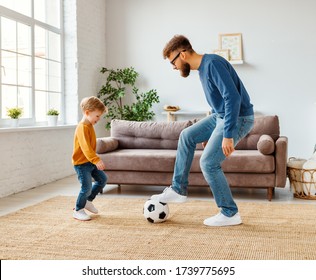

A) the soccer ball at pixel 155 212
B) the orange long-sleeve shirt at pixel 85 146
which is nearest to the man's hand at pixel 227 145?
the soccer ball at pixel 155 212

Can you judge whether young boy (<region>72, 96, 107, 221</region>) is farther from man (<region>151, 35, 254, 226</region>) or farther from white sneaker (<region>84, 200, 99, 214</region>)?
man (<region>151, 35, 254, 226</region>)

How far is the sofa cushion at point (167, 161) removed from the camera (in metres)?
4.36

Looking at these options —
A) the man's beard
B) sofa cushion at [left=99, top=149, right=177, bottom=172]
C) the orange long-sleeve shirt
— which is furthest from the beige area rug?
the man's beard

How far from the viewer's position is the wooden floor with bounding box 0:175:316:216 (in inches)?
173

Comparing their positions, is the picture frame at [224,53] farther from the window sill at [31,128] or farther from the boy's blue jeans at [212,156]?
the boy's blue jeans at [212,156]

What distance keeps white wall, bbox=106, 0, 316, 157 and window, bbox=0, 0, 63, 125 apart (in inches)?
61.6

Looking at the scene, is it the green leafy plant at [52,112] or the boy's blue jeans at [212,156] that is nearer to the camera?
the boy's blue jeans at [212,156]

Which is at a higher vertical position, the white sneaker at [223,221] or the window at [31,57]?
the window at [31,57]

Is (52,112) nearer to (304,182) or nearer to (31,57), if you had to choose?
(31,57)

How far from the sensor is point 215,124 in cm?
339

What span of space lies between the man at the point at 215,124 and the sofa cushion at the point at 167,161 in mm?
1012

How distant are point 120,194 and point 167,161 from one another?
0.62 meters
